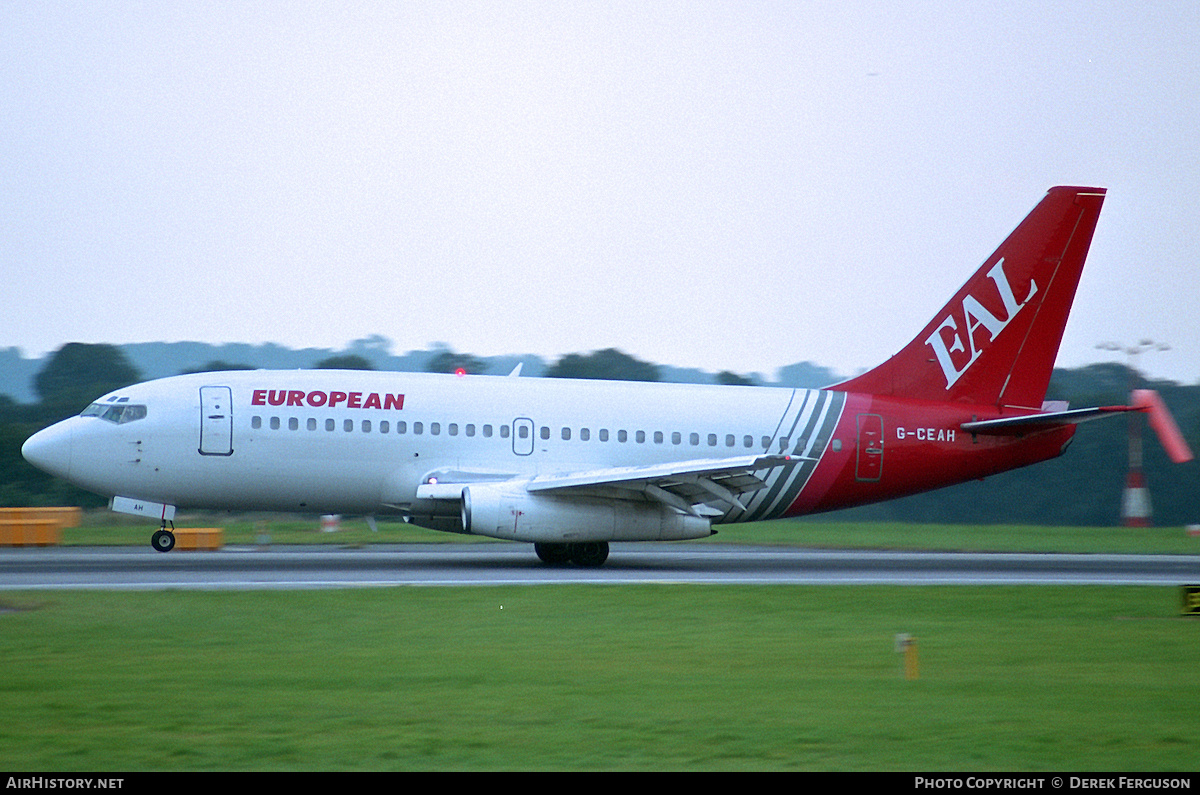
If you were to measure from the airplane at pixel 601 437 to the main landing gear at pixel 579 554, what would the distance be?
5 cm

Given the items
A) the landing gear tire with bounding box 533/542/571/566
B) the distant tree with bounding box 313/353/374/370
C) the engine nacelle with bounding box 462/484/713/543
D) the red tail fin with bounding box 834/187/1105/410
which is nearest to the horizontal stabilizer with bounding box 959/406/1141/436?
the red tail fin with bounding box 834/187/1105/410

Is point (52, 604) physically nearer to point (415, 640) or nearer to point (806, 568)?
point (415, 640)

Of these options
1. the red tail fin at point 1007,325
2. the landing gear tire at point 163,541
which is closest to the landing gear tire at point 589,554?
the red tail fin at point 1007,325

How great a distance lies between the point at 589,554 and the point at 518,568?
1.77m

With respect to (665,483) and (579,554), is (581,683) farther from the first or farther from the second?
(579,554)

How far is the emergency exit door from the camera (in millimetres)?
25875

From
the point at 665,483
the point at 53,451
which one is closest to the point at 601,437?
the point at 665,483

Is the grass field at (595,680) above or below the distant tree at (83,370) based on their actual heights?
below

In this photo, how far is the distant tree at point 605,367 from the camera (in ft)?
258

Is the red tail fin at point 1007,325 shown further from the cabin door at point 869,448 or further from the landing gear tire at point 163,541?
the landing gear tire at point 163,541

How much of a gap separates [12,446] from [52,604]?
3785cm

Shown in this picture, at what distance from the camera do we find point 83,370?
289ft

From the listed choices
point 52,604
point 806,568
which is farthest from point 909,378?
point 52,604

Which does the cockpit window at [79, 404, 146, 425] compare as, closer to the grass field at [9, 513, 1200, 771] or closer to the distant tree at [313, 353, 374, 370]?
the grass field at [9, 513, 1200, 771]
